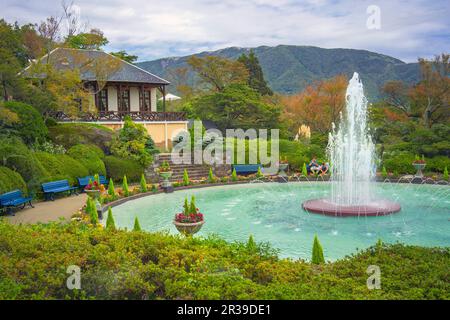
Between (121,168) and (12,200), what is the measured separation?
8.38m

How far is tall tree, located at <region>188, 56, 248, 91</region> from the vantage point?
4450 centimetres

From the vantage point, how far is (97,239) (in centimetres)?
793

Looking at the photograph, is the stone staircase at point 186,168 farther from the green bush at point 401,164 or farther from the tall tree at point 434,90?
the tall tree at point 434,90

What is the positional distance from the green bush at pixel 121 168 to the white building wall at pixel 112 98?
12.2 m

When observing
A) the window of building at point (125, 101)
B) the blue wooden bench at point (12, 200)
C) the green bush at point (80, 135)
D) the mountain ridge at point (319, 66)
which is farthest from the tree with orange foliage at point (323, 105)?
the mountain ridge at point (319, 66)

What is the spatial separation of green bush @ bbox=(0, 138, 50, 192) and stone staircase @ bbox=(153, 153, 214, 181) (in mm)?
8501

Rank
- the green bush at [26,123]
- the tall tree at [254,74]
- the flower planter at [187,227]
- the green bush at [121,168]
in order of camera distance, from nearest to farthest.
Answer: the flower planter at [187,227] → the green bush at [26,123] → the green bush at [121,168] → the tall tree at [254,74]

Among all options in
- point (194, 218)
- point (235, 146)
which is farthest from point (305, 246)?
point (235, 146)

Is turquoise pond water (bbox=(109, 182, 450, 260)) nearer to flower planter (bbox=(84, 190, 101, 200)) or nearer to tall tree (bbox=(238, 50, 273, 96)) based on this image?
flower planter (bbox=(84, 190, 101, 200))

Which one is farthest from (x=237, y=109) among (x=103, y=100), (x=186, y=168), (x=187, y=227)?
(x=187, y=227)

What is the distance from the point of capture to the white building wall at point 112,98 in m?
33.9

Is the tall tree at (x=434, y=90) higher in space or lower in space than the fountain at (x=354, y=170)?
higher

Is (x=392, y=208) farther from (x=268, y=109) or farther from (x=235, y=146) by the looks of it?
(x=268, y=109)

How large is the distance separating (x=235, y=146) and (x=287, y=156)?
327cm
